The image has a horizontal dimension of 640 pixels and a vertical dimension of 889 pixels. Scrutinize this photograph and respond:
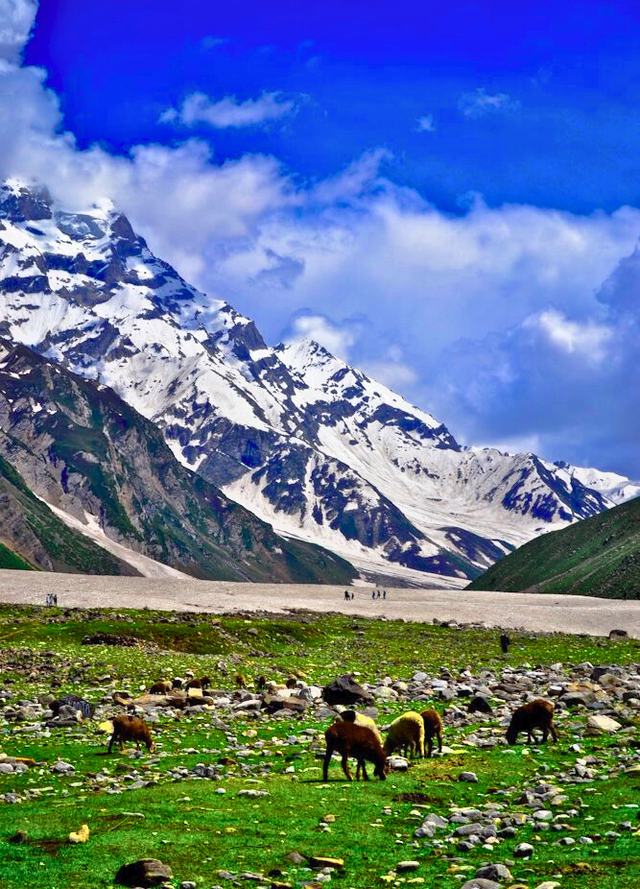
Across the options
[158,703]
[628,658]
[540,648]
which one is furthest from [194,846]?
[540,648]

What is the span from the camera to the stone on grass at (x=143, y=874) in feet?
55.4

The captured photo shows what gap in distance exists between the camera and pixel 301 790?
24.8 metres

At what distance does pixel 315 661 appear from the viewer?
67.1 m

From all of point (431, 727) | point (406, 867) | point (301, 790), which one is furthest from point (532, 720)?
point (406, 867)

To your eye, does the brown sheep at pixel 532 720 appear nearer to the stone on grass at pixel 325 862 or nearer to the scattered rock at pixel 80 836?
the stone on grass at pixel 325 862

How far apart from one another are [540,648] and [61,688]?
5310 centimetres

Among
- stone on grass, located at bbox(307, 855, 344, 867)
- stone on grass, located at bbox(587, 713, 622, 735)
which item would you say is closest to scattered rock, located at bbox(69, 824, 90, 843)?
stone on grass, located at bbox(307, 855, 344, 867)

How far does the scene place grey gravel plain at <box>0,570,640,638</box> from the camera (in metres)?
128

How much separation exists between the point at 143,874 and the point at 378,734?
14.0 m

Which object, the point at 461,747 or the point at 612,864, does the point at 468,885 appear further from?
the point at 461,747

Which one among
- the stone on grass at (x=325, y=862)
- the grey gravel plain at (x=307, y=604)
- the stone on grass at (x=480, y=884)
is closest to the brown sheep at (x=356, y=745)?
the stone on grass at (x=325, y=862)

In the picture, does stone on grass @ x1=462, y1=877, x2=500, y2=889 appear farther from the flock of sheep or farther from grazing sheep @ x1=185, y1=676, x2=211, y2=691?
grazing sheep @ x1=185, y1=676, x2=211, y2=691

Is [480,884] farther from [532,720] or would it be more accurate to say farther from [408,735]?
[532,720]

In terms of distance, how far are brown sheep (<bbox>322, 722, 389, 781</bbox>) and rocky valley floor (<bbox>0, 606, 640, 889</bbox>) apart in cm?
83
